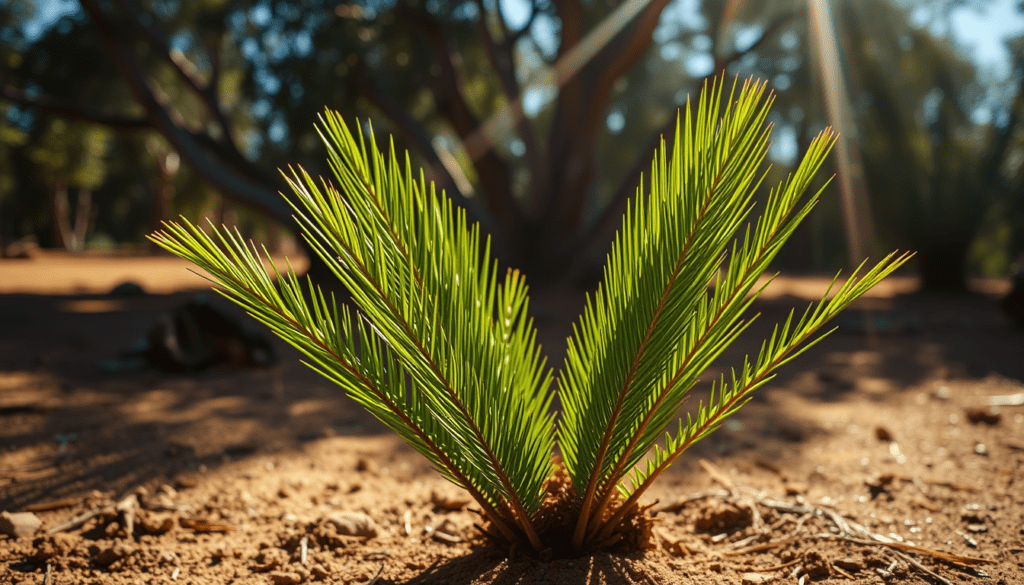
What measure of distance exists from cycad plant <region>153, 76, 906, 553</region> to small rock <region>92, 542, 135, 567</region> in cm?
113

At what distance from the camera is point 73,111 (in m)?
8.89

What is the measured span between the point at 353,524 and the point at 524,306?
1256 mm

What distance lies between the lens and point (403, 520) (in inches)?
91.9

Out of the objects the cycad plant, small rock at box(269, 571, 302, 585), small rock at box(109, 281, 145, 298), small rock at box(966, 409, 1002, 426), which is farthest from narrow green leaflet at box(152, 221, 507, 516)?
small rock at box(109, 281, 145, 298)

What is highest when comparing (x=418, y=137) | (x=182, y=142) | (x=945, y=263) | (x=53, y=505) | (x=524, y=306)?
(x=418, y=137)

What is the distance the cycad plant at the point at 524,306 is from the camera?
131cm

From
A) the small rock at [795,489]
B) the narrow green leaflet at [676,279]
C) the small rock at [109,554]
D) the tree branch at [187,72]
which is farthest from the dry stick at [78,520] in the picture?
the tree branch at [187,72]

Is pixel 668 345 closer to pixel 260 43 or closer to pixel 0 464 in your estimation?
pixel 0 464

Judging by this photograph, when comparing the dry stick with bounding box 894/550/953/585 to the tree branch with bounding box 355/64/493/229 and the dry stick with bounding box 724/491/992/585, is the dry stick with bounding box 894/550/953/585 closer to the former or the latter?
the dry stick with bounding box 724/491/992/585

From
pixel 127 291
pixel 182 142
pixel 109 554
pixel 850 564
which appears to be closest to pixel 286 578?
pixel 109 554

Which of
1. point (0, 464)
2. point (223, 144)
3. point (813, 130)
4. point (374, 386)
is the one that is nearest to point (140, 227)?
point (223, 144)

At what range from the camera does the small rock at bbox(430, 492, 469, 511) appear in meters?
2.43

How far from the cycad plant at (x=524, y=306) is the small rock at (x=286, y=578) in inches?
26.2

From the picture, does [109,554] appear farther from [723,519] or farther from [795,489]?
[795,489]
